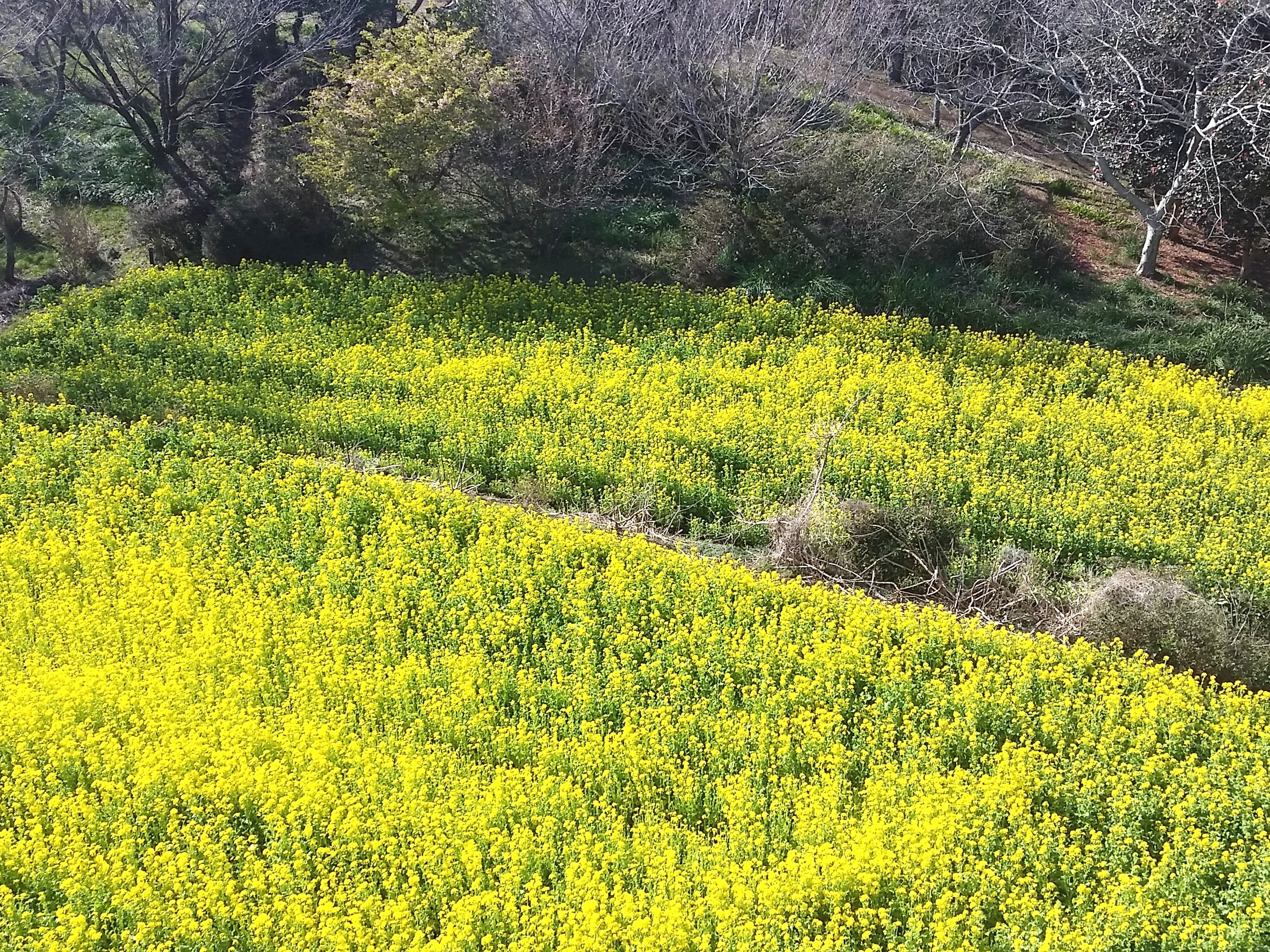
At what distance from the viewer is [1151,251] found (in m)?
15.0

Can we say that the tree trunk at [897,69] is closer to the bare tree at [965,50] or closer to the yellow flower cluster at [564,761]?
the bare tree at [965,50]

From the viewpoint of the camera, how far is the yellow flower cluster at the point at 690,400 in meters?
9.83

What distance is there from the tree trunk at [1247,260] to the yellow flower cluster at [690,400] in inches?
141

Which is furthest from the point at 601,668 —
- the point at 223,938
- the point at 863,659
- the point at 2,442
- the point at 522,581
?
the point at 2,442

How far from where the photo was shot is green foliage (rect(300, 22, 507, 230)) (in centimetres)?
1509

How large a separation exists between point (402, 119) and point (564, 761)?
445 inches

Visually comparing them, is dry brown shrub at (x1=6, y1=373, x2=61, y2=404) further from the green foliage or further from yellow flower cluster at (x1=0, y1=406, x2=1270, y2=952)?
the green foliage

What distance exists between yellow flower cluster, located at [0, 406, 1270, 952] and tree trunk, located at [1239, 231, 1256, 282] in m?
9.90

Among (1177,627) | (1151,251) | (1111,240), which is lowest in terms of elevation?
(1177,627)

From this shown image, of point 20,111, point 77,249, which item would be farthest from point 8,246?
point 20,111

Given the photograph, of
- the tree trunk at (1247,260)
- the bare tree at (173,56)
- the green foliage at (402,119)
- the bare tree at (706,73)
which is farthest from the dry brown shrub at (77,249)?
the tree trunk at (1247,260)

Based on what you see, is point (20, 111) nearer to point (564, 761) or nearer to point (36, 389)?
point (36, 389)

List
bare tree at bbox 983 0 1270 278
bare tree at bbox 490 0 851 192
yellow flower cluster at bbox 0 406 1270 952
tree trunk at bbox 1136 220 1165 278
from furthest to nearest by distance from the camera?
bare tree at bbox 490 0 851 192, tree trunk at bbox 1136 220 1165 278, bare tree at bbox 983 0 1270 278, yellow flower cluster at bbox 0 406 1270 952

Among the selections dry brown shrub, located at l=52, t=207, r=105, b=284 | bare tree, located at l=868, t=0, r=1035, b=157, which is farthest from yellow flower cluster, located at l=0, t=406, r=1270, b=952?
bare tree, located at l=868, t=0, r=1035, b=157
